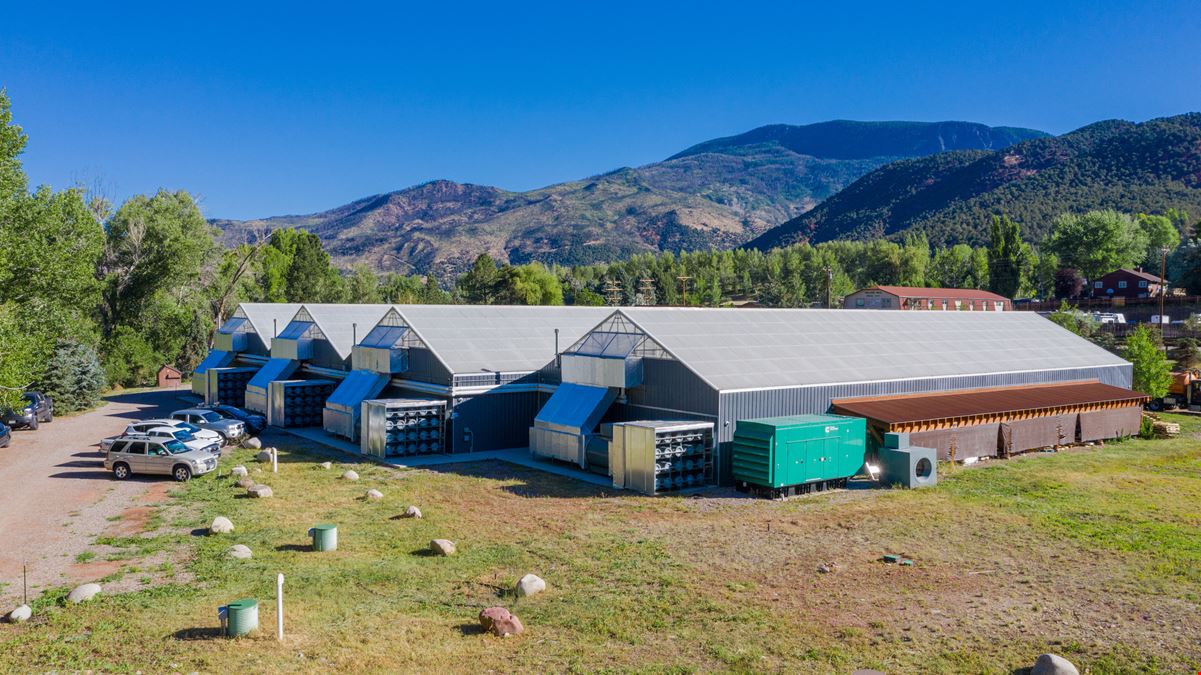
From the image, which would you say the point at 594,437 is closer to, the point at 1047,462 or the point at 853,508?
the point at 853,508

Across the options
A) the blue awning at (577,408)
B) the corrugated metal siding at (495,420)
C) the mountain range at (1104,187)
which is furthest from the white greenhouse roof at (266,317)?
the mountain range at (1104,187)

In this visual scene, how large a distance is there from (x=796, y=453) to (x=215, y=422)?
85.9 feet

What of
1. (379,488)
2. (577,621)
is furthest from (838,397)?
(577,621)

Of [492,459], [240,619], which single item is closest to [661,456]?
[492,459]

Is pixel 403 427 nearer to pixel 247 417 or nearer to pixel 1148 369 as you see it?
pixel 247 417

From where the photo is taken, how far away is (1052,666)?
12766 millimetres

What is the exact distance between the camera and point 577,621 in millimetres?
15359

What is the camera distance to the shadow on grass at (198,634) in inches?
567

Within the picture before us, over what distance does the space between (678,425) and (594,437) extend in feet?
13.8

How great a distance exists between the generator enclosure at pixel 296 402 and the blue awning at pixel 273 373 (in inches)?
86.8

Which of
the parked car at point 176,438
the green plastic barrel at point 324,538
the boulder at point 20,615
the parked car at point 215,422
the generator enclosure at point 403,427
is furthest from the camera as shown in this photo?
the parked car at point 215,422

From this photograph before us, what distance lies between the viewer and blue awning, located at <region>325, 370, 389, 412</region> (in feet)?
125

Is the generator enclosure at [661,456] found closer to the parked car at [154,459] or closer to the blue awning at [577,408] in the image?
the blue awning at [577,408]

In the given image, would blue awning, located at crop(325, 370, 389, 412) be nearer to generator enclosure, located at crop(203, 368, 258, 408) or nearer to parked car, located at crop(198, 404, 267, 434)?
parked car, located at crop(198, 404, 267, 434)
